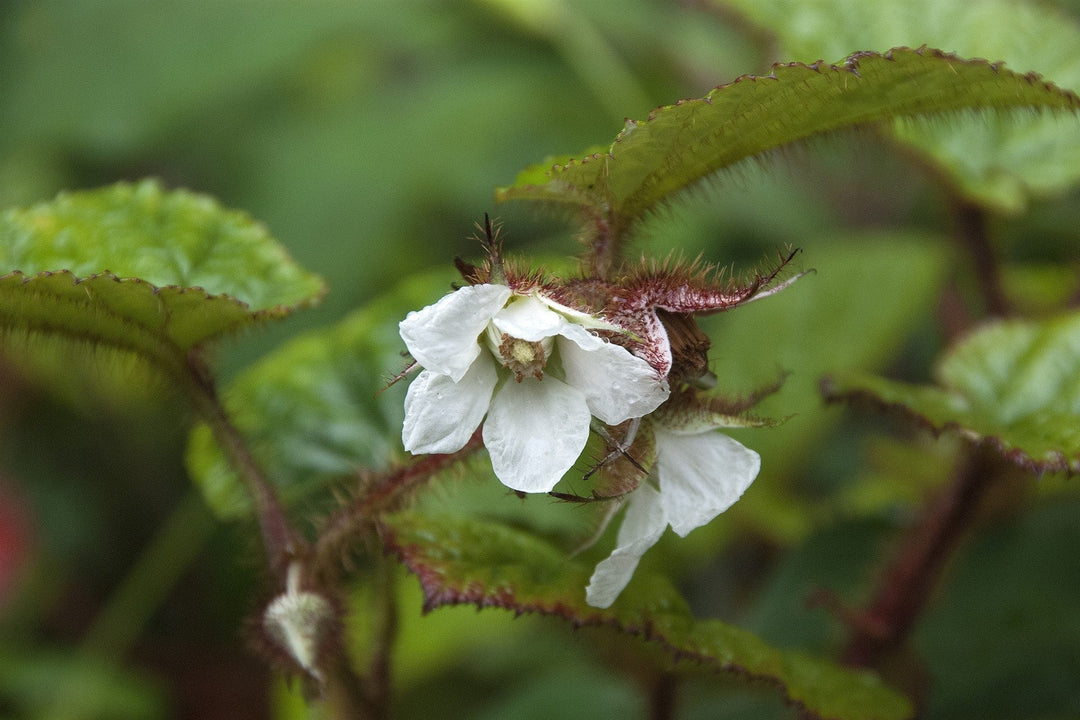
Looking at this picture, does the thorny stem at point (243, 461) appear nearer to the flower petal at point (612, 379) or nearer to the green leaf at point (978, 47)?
the flower petal at point (612, 379)

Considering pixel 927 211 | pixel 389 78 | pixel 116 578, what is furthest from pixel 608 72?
pixel 116 578

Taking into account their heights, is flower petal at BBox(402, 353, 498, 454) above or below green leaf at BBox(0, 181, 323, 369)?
below

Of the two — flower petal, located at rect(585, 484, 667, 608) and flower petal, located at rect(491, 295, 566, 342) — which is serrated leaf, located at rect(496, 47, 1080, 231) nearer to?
flower petal, located at rect(491, 295, 566, 342)

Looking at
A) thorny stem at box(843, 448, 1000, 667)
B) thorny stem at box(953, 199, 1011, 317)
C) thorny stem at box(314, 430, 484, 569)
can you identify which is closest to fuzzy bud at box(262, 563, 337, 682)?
thorny stem at box(314, 430, 484, 569)

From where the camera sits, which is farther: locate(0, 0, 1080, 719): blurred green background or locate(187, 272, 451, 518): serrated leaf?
locate(0, 0, 1080, 719): blurred green background

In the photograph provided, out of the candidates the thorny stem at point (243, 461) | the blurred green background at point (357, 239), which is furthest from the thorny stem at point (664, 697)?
the thorny stem at point (243, 461)
